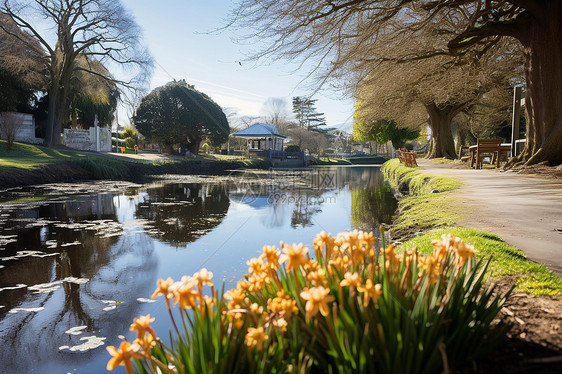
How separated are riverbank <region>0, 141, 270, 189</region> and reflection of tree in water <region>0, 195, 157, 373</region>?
6797 millimetres

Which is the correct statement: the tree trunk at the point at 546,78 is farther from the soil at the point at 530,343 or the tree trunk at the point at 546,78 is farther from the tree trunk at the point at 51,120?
the tree trunk at the point at 51,120

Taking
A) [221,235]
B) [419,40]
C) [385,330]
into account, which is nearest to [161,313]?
[385,330]

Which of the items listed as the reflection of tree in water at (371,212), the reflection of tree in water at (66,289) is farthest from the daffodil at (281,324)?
the reflection of tree in water at (371,212)

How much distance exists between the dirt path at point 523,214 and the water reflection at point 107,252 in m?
2.05

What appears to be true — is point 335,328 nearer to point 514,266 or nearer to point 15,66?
point 514,266

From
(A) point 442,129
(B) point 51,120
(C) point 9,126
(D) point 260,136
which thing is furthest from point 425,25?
(D) point 260,136

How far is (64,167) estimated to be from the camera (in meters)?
14.8

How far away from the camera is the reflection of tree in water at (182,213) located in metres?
6.32

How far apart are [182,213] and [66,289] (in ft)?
15.5

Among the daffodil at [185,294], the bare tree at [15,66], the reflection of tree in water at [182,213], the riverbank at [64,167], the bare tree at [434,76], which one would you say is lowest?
the reflection of tree in water at [182,213]

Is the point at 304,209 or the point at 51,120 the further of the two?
the point at 51,120

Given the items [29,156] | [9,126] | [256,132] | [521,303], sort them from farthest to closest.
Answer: [256,132]
[9,126]
[29,156]
[521,303]

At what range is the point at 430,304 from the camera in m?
1.23

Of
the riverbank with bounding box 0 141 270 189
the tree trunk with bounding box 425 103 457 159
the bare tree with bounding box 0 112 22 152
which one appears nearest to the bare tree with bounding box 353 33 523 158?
the tree trunk with bounding box 425 103 457 159
